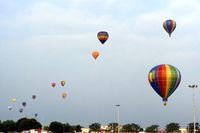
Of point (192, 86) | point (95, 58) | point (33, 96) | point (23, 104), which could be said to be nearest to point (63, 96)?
point (33, 96)

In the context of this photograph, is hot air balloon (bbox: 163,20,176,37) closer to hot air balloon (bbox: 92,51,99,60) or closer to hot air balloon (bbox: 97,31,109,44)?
hot air balloon (bbox: 97,31,109,44)

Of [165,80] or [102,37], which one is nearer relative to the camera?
[165,80]

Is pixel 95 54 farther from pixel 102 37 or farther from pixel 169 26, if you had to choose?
pixel 169 26

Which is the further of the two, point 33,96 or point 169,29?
point 33,96

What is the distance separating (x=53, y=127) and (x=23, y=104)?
58.5 ft

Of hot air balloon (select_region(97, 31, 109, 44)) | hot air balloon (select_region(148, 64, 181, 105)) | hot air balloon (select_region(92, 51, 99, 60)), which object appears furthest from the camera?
hot air balloon (select_region(92, 51, 99, 60))

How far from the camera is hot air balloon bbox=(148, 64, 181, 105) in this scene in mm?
74000

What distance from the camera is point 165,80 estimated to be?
2906 inches

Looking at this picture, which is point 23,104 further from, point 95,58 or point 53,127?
point 95,58

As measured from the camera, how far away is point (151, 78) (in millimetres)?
75875

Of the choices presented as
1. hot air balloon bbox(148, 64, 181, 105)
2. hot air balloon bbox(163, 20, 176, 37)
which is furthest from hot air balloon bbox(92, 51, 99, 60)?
hot air balloon bbox(148, 64, 181, 105)

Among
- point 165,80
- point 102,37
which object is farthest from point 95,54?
point 165,80

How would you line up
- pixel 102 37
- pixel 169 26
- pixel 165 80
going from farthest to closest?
pixel 102 37, pixel 169 26, pixel 165 80

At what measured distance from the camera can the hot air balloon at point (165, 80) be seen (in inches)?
2913
